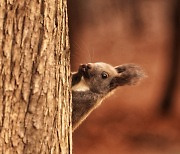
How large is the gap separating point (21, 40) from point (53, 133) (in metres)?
0.81

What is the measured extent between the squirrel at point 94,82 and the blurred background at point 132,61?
153 inches

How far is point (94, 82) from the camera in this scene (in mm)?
7070

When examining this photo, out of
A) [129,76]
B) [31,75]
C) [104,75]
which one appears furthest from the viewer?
[104,75]

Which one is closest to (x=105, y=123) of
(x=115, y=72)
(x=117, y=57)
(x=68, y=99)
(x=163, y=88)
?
(x=163, y=88)

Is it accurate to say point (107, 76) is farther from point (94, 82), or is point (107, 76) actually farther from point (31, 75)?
point (31, 75)

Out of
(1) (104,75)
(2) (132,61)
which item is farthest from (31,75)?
(2) (132,61)

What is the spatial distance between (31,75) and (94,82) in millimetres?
1954

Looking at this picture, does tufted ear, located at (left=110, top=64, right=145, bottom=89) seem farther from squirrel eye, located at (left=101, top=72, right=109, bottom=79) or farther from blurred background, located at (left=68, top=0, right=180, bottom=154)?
blurred background, located at (left=68, top=0, right=180, bottom=154)

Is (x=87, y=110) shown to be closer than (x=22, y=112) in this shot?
No

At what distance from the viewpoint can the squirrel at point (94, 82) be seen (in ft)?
21.9

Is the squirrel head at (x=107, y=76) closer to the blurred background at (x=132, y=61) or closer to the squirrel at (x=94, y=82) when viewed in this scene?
the squirrel at (x=94, y=82)

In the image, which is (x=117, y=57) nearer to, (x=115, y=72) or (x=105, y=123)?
(x=105, y=123)

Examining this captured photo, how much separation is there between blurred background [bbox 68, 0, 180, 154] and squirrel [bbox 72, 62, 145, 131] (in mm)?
3881

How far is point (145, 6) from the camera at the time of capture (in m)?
19.1
